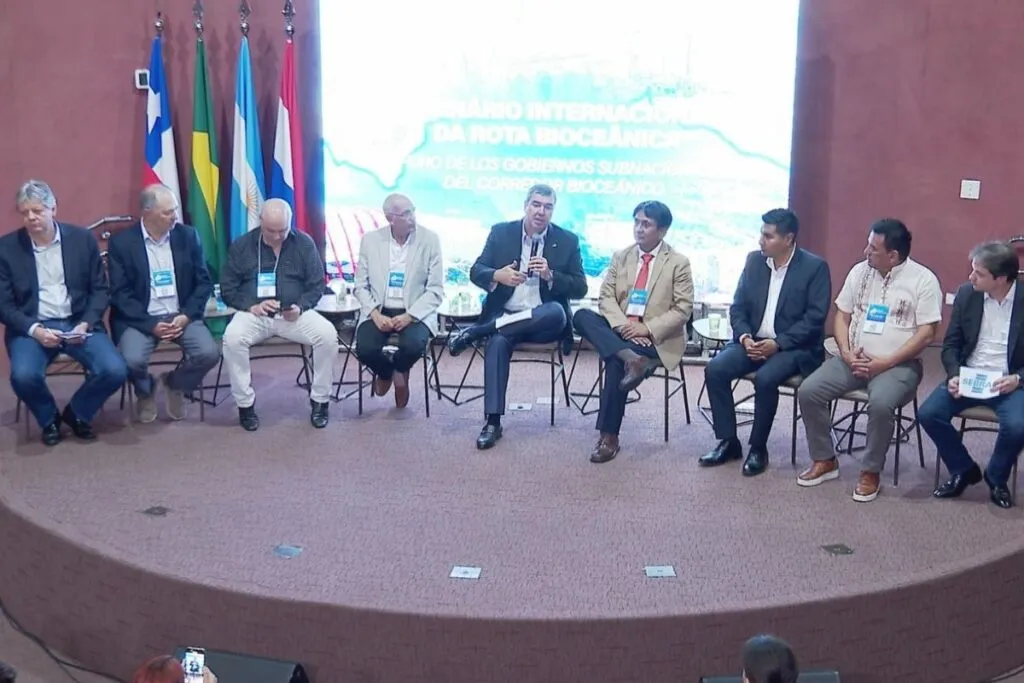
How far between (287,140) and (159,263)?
1.50 m

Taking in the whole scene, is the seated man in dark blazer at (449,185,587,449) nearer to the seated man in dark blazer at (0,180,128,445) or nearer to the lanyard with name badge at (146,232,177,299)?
the lanyard with name badge at (146,232,177,299)

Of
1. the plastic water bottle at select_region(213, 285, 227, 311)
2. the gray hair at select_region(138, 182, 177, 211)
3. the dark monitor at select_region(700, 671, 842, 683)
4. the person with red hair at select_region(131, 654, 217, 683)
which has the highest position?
the gray hair at select_region(138, 182, 177, 211)

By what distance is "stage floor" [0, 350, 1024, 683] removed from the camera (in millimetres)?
3639

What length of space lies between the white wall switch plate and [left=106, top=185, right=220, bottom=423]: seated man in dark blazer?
4409mm

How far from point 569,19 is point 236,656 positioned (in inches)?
174

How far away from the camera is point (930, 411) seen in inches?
182

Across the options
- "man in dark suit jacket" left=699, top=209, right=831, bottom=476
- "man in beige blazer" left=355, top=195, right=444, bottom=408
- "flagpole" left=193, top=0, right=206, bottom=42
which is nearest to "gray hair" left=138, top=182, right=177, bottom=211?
"man in beige blazer" left=355, top=195, right=444, bottom=408

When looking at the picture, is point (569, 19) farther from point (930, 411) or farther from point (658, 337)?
point (930, 411)

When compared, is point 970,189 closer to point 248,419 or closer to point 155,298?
point 248,419

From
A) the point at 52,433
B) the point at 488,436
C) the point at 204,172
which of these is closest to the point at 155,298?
the point at 52,433

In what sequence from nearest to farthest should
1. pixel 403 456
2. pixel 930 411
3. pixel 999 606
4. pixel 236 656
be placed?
pixel 236 656 → pixel 999 606 → pixel 930 411 → pixel 403 456

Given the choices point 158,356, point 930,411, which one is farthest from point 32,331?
point 930,411

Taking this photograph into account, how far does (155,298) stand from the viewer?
560 cm

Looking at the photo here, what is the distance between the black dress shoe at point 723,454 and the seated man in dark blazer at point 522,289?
3.18ft
